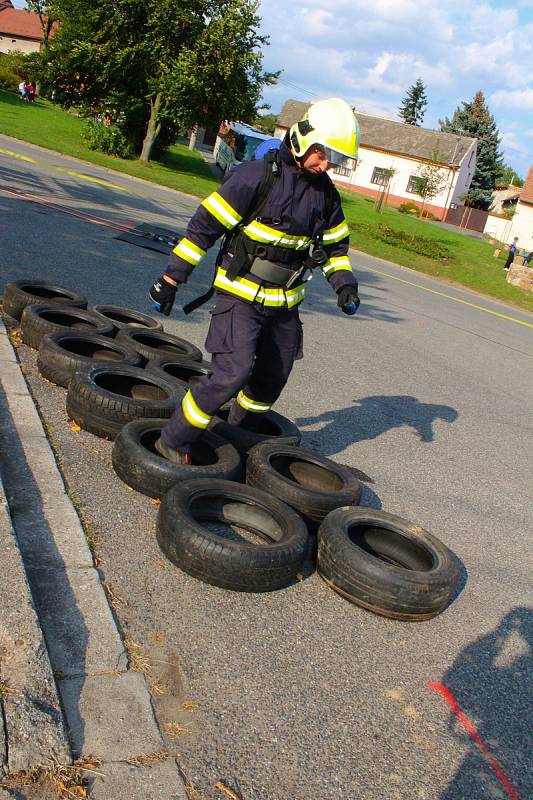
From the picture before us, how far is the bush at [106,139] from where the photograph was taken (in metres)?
29.4

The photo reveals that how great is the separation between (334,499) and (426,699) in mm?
1341

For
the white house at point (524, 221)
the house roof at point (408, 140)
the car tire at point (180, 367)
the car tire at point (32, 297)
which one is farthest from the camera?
the house roof at point (408, 140)

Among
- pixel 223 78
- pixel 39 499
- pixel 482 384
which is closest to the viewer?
pixel 39 499

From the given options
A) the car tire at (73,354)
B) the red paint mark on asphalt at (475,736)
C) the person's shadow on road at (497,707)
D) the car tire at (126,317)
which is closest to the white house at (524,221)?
the car tire at (126,317)

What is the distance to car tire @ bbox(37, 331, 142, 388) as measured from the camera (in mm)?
5145

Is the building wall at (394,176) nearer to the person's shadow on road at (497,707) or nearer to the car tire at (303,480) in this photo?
the car tire at (303,480)

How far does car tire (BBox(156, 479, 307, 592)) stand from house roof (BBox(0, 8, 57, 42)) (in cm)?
9820

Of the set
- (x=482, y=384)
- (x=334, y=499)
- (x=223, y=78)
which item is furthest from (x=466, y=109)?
(x=334, y=499)

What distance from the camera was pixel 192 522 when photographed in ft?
11.2

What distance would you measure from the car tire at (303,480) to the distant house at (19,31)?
97861 mm

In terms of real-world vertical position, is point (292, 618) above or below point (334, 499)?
below

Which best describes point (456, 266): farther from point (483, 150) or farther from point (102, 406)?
point (483, 150)

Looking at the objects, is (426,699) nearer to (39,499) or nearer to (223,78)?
(39,499)

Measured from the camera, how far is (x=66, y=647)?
2691mm
